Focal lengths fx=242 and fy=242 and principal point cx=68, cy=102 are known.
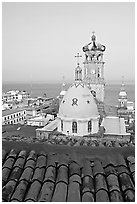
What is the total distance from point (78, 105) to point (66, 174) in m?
9.96

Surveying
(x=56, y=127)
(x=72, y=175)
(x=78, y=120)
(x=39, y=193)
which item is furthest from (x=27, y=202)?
(x=56, y=127)

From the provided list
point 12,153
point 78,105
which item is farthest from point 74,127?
point 12,153

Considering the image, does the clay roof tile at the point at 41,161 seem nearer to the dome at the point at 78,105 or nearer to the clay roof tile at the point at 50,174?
the clay roof tile at the point at 50,174

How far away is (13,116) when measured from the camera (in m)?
22.7

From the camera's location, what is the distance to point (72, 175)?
6.13ft

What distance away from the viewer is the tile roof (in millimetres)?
1623

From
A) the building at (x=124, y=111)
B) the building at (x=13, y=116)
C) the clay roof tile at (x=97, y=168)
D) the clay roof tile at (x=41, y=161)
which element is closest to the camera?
the clay roof tile at (x=97, y=168)

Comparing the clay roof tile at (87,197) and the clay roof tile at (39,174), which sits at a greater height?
the clay roof tile at (39,174)

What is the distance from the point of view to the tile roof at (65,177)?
5.32 feet

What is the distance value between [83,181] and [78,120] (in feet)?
32.0

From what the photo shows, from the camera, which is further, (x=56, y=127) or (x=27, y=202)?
(x=56, y=127)

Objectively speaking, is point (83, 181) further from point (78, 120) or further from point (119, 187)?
point (78, 120)

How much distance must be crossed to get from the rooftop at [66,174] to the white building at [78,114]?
30.7ft

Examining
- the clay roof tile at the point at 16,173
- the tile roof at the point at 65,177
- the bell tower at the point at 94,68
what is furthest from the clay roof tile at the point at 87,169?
the bell tower at the point at 94,68
